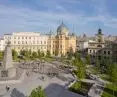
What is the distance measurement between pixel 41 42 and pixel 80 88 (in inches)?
2637

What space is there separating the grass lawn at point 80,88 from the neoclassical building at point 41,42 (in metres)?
63.6

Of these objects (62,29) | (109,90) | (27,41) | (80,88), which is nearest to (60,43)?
(62,29)

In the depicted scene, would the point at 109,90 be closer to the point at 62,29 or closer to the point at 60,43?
the point at 60,43

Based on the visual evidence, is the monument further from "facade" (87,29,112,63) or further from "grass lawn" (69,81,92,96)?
"facade" (87,29,112,63)

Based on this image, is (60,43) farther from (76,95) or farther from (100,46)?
(76,95)

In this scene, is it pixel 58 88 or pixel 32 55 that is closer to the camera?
pixel 58 88

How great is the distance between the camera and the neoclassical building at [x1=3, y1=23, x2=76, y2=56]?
98.1m

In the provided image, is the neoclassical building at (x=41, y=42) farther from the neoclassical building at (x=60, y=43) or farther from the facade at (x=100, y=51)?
the facade at (x=100, y=51)

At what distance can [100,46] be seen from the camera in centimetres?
8312

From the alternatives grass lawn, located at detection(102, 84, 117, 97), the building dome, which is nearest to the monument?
grass lawn, located at detection(102, 84, 117, 97)

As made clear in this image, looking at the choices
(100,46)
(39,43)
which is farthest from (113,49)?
(39,43)

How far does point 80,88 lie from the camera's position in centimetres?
3397

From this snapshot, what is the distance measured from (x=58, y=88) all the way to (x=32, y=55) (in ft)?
173

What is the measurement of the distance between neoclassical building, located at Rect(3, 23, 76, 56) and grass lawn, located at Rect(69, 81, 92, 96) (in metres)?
63.6
